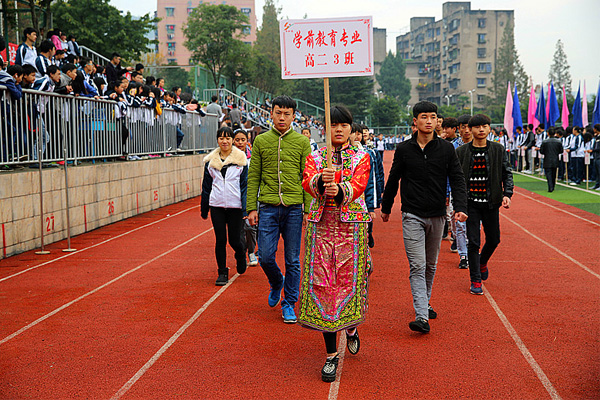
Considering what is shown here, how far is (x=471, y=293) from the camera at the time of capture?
23.7 ft

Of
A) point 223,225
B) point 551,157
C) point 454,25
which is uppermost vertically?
point 454,25

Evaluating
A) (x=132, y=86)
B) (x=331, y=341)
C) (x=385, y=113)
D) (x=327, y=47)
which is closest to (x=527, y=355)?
(x=331, y=341)

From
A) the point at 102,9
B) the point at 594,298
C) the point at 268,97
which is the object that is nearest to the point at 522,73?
the point at 268,97

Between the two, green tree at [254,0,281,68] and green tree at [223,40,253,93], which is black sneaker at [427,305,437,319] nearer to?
green tree at [223,40,253,93]

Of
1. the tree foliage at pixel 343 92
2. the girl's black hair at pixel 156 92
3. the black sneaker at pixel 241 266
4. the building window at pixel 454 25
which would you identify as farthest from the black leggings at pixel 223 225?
the building window at pixel 454 25

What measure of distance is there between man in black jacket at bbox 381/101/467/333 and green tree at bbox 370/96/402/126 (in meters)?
71.5

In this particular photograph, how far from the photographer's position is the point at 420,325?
5617 mm

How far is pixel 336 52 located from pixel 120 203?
31.9 ft

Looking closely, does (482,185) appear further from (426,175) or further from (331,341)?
(331,341)

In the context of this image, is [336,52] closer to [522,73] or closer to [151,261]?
[151,261]

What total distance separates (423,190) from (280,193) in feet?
4.34

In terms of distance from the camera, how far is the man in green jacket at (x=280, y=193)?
5977mm

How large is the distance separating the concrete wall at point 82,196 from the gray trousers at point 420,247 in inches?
250

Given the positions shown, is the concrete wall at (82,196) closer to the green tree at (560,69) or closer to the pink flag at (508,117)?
the pink flag at (508,117)
